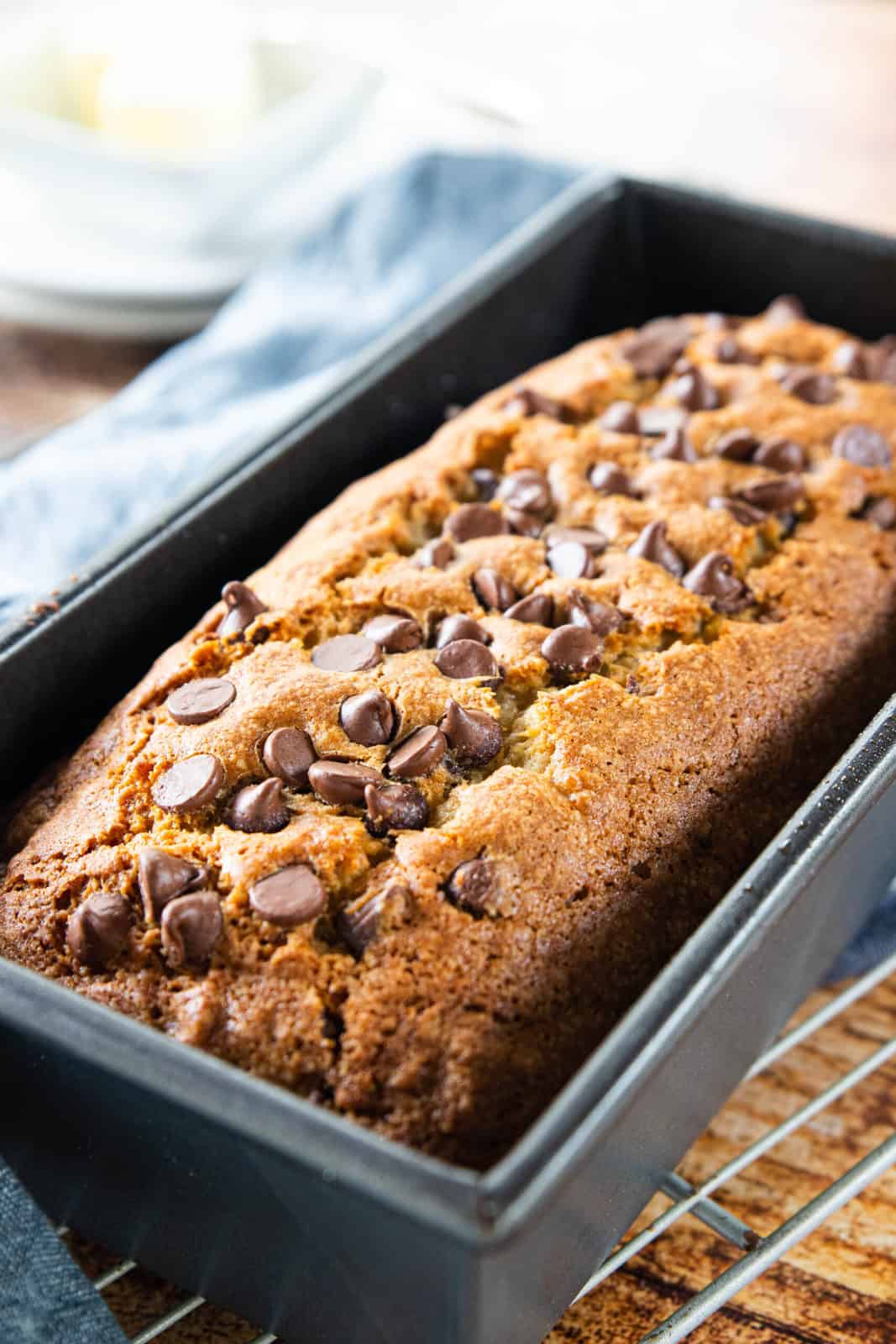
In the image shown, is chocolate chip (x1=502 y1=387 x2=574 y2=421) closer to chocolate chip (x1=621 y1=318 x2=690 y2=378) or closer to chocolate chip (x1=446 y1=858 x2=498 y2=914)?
chocolate chip (x1=621 y1=318 x2=690 y2=378)

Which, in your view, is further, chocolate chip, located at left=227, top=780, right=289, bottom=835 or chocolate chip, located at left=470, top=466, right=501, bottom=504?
chocolate chip, located at left=470, top=466, right=501, bottom=504

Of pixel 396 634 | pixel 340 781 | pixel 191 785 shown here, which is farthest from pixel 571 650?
pixel 191 785

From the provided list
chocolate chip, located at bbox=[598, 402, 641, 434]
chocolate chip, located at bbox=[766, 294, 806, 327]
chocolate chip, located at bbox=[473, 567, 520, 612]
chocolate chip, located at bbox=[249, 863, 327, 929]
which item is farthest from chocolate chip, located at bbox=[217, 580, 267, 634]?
chocolate chip, located at bbox=[766, 294, 806, 327]

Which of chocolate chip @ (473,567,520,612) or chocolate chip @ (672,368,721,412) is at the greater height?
chocolate chip @ (672,368,721,412)

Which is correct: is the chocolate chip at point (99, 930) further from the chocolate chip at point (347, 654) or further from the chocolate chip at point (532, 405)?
the chocolate chip at point (532, 405)

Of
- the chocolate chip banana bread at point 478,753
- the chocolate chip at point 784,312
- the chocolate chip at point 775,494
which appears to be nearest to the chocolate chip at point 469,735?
the chocolate chip banana bread at point 478,753

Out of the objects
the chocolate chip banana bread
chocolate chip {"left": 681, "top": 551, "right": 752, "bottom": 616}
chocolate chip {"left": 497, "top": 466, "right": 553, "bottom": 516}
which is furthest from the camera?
chocolate chip {"left": 497, "top": 466, "right": 553, "bottom": 516}
